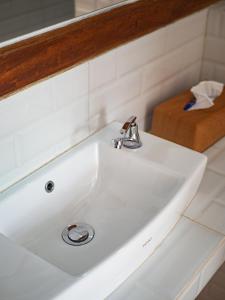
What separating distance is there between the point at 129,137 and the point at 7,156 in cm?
35

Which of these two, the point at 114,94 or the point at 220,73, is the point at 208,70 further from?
the point at 114,94

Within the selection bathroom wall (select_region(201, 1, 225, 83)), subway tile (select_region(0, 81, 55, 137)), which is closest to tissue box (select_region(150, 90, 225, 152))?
bathroom wall (select_region(201, 1, 225, 83))

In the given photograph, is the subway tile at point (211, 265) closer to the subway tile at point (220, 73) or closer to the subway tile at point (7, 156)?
the subway tile at point (7, 156)

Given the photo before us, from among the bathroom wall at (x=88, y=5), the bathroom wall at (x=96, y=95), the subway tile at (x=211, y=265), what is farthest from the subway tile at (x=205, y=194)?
the bathroom wall at (x=88, y=5)

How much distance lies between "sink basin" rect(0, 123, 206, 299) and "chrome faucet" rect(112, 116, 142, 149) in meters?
0.02

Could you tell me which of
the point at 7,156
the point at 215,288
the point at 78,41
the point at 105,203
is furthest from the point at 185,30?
the point at 215,288

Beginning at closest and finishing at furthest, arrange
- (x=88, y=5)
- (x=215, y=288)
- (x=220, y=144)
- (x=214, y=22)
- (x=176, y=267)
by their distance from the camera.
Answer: (x=176, y=267)
(x=88, y=5)
(x=220, y=144)
(x=214, y=22)
(x=215, y=288)

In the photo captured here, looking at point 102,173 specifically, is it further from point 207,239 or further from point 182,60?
point 182,60

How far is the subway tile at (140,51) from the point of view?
52.9 inches

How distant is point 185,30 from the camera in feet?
5.18

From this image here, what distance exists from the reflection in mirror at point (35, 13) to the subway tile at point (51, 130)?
23cm

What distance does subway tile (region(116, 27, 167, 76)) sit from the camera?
1.34m

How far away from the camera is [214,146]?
150cm

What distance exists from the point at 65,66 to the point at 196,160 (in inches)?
16.7
